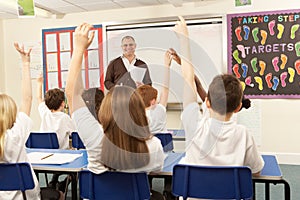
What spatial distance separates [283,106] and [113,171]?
3274 mm

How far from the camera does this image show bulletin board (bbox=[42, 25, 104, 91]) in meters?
4.79

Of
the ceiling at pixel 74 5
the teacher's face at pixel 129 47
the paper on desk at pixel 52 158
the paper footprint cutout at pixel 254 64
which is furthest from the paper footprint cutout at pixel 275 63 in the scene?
the paper on desk at pixel 52 158

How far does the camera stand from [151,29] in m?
4.41

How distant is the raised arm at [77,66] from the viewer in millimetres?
1279

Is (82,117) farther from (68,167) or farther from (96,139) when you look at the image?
(68,167)

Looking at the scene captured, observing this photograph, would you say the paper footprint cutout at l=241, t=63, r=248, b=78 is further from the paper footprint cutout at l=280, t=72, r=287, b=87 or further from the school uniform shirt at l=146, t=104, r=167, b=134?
the school uniform shirt at l=146, t=104, r=167, b=134

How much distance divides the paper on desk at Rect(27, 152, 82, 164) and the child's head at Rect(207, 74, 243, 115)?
93 cm

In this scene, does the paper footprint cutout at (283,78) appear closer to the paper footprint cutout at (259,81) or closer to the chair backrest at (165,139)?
the paper footprint cutout at (259,81)

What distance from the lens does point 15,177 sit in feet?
5.33

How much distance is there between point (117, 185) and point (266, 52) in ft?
10.6

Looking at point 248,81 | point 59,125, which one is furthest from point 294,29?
point 59,125

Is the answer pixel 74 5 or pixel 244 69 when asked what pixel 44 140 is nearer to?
pixel 74 5

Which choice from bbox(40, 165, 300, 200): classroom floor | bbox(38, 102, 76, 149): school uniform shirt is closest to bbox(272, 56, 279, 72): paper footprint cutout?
bbox(40, 165, 300, 200): classroom floor

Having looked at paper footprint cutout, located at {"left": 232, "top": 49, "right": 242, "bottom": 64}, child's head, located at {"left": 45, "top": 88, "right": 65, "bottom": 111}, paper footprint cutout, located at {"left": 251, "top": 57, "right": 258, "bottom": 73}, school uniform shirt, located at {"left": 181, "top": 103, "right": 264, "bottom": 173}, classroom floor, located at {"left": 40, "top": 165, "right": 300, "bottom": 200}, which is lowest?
classroom floor, located at {"left": 40, "top": 165, "right": 300, "bottom": 200}
